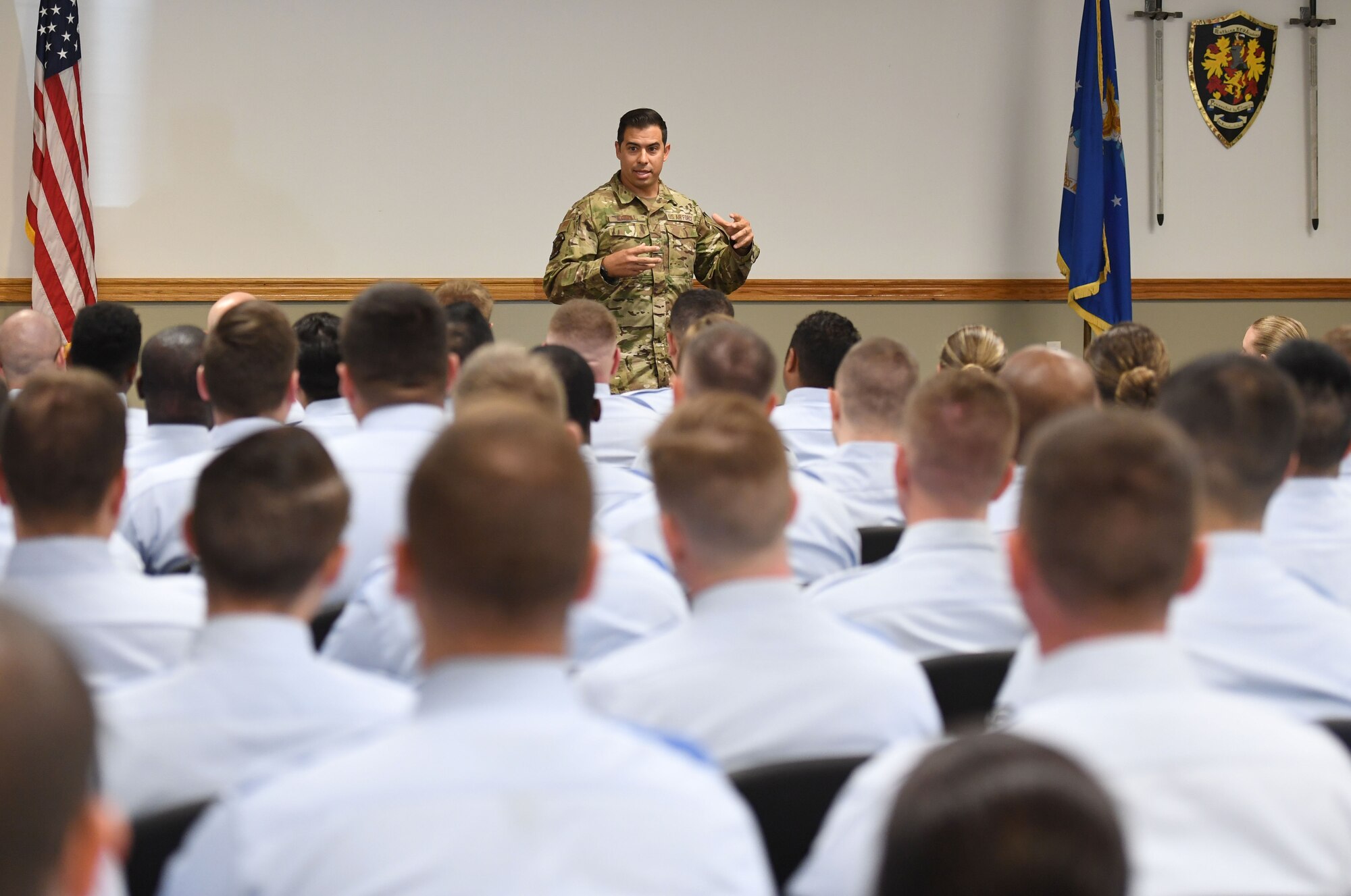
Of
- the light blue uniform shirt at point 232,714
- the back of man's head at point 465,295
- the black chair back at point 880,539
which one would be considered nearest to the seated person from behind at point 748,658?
the light blue uniform shirt at point 232,714

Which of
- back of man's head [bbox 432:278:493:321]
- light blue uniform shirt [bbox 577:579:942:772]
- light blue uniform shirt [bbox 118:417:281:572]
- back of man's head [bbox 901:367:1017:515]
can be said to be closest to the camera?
light blue uniform shirt [bbox 577:579:942:772]

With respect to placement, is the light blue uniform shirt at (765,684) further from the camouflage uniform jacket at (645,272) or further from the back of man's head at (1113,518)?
the camouflage uniform jacket at (645,272)

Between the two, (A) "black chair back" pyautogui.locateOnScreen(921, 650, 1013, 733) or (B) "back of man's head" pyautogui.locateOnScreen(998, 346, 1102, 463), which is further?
(B) "back of man's head" pyautogui.locateOnScreen(998, 346, 1102, 463)

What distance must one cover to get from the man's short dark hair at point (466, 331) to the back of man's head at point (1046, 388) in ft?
5.00

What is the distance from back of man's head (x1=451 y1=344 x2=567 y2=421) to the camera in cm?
246

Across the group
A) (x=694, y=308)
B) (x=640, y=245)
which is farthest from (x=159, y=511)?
(x=640, y=245)

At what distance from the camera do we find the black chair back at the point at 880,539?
9.27ft

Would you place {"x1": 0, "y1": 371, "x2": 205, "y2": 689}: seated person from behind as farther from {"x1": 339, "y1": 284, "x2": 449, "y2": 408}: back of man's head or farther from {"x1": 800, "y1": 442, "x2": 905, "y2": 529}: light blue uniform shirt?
{"x1": 800, "y1": 442, "x2": 905, "y2": 529}: light blue uniform shirt

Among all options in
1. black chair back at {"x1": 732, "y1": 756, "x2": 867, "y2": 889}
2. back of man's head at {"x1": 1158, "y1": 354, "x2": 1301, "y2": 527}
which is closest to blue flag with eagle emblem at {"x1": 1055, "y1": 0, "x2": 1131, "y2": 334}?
back of man's head at {"x1": 1158, "y1": 354, "x2": 1301, "y2": 527}

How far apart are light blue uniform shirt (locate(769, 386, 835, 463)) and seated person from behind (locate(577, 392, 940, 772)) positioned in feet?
7.18

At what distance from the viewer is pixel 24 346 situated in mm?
4180

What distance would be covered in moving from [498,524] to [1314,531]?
70.8 inches

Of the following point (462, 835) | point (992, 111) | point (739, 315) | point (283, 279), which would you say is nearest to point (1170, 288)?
point (992, 111)

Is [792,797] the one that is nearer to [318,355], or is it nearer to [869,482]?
[869,482]
